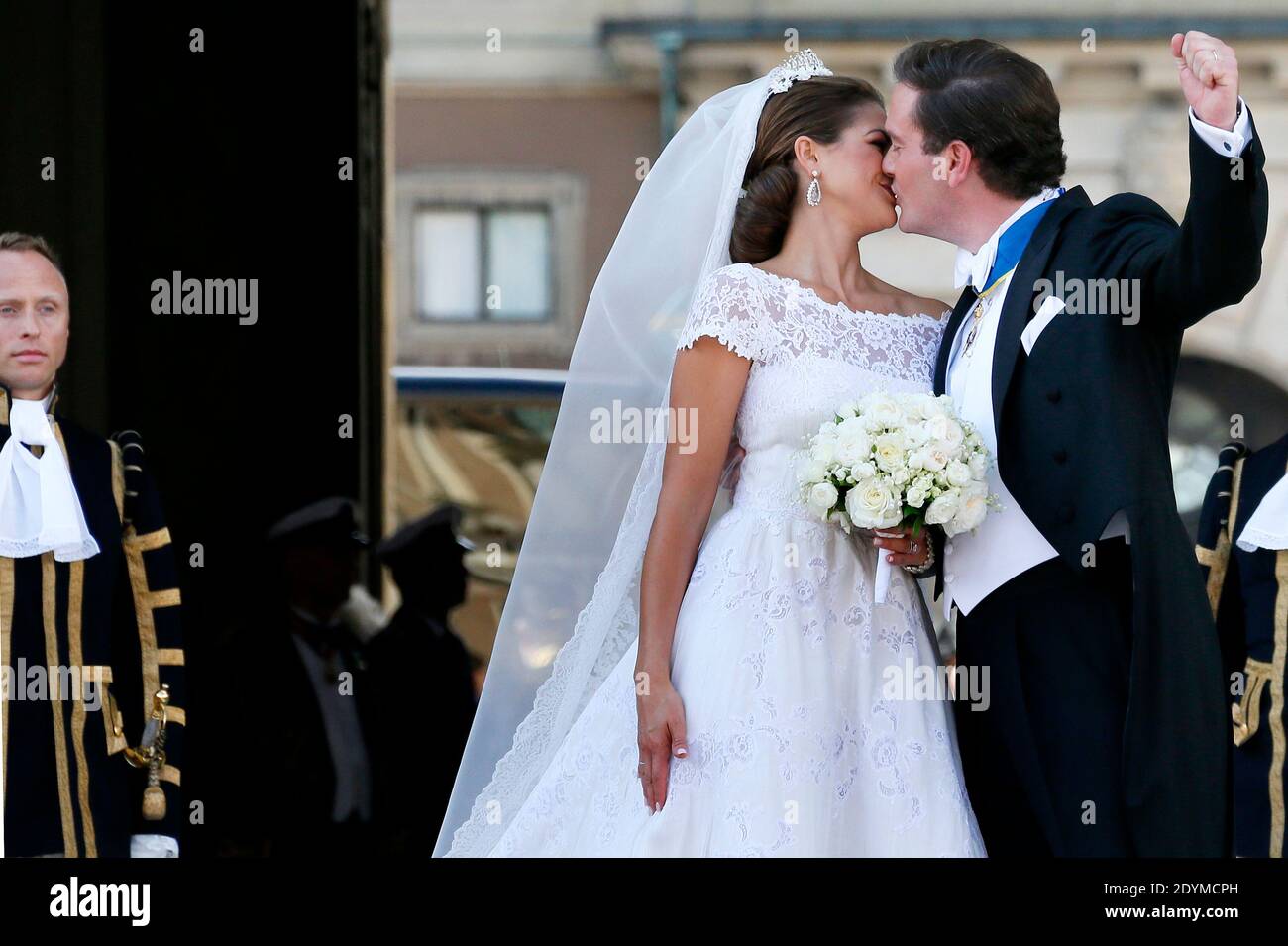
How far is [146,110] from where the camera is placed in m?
5.56

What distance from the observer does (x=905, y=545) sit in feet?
10.2

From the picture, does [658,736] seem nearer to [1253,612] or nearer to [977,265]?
[977,265]

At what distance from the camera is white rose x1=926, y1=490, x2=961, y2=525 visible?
2975 mm

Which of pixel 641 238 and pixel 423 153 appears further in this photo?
pixel 423 153

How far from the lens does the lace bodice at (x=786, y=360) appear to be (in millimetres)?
3301

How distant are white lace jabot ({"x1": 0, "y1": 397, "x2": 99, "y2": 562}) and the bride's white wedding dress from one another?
105 cm

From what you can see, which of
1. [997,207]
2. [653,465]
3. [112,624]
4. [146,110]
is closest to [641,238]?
[653,465]

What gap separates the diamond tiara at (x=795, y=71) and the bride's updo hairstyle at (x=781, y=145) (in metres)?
0.02

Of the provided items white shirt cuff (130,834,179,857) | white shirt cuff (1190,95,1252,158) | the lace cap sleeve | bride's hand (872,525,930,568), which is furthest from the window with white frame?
white shirt cuff (1190,95,1252,158)

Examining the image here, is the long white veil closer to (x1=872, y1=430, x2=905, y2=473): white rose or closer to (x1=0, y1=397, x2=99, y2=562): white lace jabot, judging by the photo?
(x1=872, y1=430, x2=905, y2=473): white rose

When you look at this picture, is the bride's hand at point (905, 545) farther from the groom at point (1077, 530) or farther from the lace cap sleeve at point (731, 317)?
the lace cap sleeve at point (731, 317)
